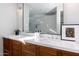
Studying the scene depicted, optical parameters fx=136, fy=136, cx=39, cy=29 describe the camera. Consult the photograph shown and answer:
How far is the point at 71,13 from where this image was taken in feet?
6.00

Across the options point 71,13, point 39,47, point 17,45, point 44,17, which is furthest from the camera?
point 17,45

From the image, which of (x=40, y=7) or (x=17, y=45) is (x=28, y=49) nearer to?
(x=17, y=45)

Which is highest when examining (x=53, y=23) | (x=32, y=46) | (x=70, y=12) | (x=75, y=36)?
(x=70, y=12)

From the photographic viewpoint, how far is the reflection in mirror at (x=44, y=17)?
197 cm

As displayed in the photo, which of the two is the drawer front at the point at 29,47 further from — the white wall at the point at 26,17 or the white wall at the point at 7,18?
the white wall at the point at 7,18

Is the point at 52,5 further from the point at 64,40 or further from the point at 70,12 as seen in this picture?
the point at 64,40

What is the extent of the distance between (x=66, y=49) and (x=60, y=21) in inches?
26.8

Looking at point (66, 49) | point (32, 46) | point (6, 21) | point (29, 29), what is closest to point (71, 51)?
point (66, 49)

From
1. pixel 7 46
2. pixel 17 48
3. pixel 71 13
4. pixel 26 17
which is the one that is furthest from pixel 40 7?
pixel 7 46

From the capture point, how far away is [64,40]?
5.90 ft

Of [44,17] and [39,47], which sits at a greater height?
[44,17]

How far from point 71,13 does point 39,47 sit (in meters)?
0.63

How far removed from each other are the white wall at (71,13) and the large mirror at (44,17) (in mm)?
77

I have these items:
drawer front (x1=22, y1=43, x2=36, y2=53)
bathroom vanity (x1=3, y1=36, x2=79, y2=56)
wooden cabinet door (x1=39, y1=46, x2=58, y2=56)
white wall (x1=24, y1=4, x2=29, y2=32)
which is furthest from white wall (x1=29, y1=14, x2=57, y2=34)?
wooden cabinet door (x1=39, y1=46, x2=58, y2=56)
